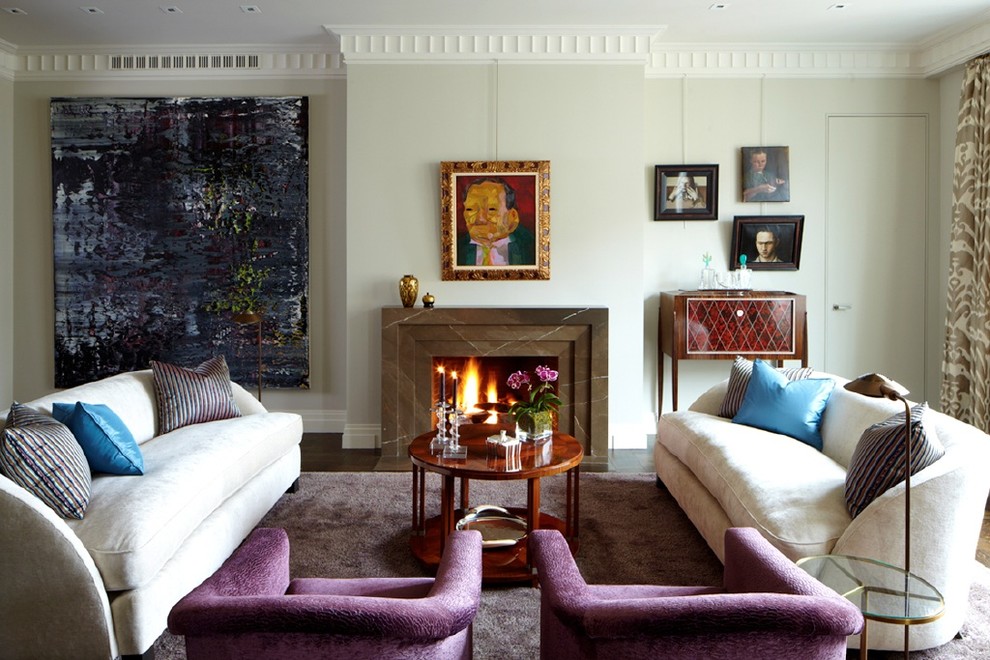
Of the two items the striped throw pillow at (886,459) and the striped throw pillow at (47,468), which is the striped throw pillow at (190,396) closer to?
the striped throw pillow at (47,468)

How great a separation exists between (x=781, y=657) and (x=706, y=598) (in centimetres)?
20

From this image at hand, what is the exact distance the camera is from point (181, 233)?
246 inches

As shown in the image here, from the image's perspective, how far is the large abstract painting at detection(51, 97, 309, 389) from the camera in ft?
20.4

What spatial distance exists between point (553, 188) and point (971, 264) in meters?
2.98

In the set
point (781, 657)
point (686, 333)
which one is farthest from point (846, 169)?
point (781, 657)

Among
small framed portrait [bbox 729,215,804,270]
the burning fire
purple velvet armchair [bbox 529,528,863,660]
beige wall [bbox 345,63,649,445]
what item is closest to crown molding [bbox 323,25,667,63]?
beige wall [bbox 345,63,649,445]

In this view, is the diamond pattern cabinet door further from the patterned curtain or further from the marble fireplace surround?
the patterned curtain

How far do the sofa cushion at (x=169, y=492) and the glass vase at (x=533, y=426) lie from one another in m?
1.33

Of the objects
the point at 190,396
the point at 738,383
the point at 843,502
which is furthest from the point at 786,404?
the point at 190,396

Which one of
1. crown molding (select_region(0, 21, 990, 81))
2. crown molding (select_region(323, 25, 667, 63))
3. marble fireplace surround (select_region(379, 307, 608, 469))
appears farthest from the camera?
crown molding (select_region(0, 21, 990, 81))

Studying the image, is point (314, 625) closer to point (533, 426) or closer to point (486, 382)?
point (533, 426)

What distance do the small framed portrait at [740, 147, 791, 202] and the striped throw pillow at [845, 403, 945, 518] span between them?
3552 mm

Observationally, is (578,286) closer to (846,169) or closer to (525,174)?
(525,174)

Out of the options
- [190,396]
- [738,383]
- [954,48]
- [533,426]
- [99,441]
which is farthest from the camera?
[954,48]
